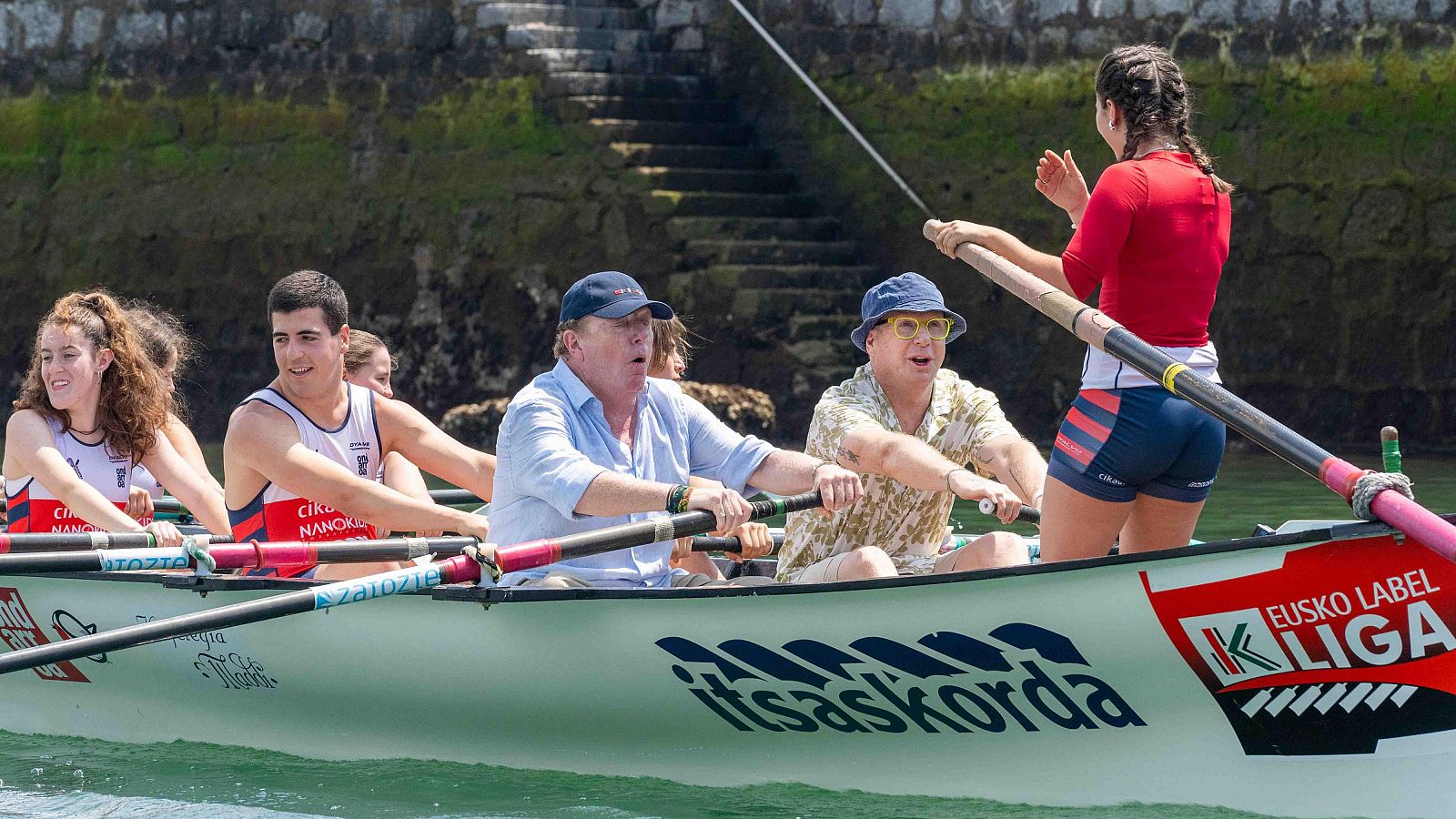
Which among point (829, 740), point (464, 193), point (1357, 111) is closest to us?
point (829, 740)

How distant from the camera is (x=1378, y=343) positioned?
11836 millimetres

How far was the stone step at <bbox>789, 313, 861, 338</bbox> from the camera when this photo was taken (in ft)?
42.6

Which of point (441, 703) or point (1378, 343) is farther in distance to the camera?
point (1378, 343)

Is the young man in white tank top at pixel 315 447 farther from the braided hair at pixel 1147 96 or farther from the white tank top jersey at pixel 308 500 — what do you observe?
the braided hair at pixel 1147 96

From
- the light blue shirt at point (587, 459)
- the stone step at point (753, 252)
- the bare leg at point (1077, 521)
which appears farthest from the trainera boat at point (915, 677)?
the stone step at point (753, 252)

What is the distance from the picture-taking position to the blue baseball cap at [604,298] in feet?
16.5

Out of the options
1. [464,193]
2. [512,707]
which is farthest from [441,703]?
[464,193]

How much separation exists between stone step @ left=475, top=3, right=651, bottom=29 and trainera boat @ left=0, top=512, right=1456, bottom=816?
877 centimetres

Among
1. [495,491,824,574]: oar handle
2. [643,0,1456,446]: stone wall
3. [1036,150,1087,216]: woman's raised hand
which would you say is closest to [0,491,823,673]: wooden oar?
[495,491,824,574]: oar handle

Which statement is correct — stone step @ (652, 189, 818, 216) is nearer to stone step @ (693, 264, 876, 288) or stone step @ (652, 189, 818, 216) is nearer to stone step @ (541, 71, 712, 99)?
stone step @ (693, 264, 876, 288)

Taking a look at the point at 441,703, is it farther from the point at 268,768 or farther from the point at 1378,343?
the point at 1378,343

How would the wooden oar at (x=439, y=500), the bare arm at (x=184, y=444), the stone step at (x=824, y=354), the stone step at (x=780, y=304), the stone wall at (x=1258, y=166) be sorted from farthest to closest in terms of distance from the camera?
the stone step at (x=780, y=304)
the stone step at (x=824, y=354)
the stone wall at (x=1258, y=166)
the wooden oar at (x=439, y=500)
the bare arm at (x=184, y=444)

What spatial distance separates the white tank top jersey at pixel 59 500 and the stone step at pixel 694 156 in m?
7.50

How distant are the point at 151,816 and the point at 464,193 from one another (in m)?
9.55
